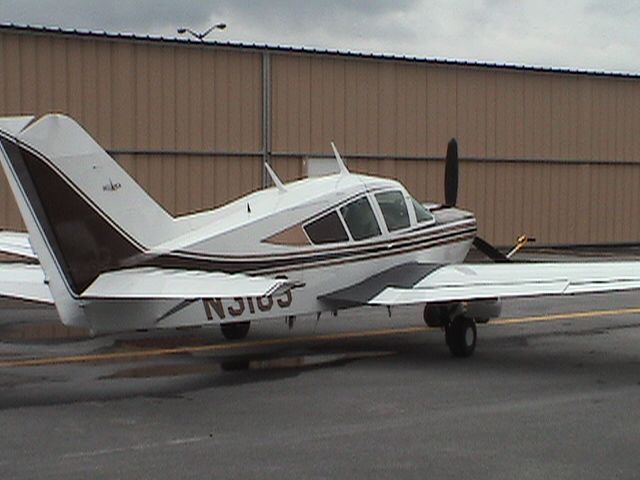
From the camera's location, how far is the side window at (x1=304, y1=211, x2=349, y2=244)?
1242 centimetres

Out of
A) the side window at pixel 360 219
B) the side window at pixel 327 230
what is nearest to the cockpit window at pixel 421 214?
the side window at pixel 360 219

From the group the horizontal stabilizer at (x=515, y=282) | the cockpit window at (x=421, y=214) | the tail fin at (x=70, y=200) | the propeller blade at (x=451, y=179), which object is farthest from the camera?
the propeller blade at (x=451, y=179)

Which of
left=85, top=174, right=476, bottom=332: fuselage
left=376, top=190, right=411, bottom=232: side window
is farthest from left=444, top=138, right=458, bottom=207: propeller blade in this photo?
left=376, top=190, right=411, bottom=232: side window

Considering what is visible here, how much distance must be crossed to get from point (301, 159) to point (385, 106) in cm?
305

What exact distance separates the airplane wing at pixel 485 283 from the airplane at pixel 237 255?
0.02 m

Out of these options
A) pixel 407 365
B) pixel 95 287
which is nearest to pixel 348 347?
pixel 407 365

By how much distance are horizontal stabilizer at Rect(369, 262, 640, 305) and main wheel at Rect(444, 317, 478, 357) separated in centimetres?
62

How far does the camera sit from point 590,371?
474 inches

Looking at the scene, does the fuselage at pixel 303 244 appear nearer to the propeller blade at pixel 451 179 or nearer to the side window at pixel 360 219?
the side window at pixel 360 219

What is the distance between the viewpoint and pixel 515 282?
40.5 feet

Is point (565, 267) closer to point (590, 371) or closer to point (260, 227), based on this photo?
point (590, 371)

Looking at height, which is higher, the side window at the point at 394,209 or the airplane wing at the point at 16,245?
the side window at the point at 394,209

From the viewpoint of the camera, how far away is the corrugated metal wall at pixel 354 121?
25.0m

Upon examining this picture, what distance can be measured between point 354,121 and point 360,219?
16101 millimetres
